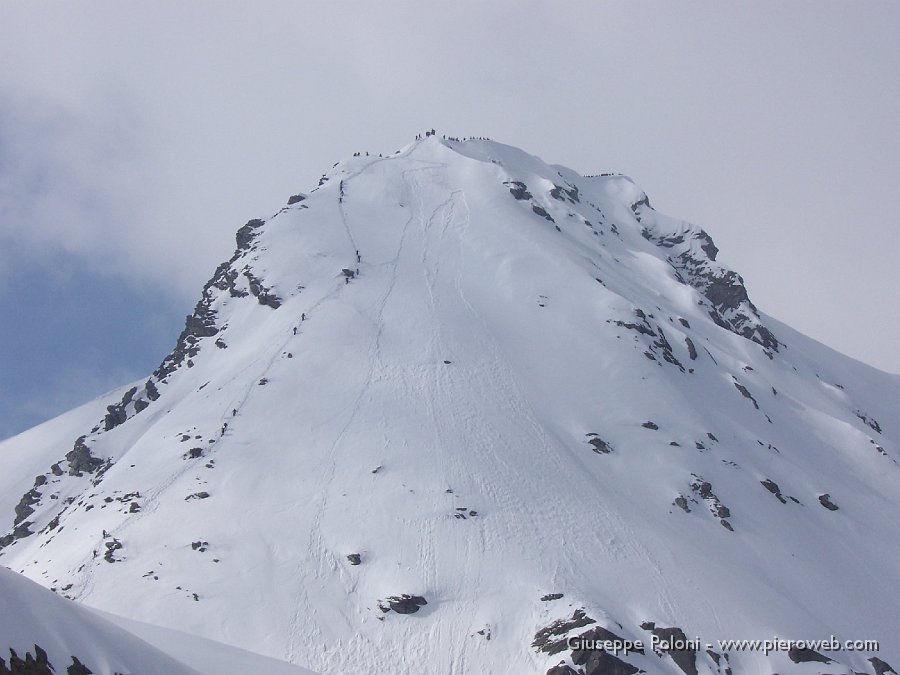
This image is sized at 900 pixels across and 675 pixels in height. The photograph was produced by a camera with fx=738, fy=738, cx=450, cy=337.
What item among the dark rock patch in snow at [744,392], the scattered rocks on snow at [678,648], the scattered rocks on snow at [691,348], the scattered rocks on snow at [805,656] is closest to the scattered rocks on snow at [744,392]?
the dark rock patch in snow at [744,392]

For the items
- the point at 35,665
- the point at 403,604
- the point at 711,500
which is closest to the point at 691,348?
the point at 711,500

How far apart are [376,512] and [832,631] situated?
27688 millimetres

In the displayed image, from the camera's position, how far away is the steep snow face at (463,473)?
130ft

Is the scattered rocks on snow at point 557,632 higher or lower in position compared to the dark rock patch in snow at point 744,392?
lower

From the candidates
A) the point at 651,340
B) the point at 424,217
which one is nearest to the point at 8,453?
the point at 424,217

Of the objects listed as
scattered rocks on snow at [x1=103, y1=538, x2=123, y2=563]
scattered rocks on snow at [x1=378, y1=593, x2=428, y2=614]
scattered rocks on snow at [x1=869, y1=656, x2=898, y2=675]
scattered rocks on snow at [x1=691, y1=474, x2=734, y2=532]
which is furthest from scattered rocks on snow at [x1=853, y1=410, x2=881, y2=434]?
scattered rocks on snow at [x1=103, y1=538, x2=123, y2=563]

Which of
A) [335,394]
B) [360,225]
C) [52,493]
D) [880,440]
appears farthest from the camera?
[360,225]

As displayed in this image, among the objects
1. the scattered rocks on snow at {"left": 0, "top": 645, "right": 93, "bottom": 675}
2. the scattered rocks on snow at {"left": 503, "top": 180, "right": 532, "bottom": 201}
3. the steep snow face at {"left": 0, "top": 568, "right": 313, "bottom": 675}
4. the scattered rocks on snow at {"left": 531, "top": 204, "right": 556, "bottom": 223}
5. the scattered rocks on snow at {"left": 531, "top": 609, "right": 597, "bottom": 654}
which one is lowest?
the scattered rocks on snow at {"left": 0, "top": 645, "right": 93, "bottom": 675}

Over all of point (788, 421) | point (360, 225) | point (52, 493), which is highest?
point (360, 225)

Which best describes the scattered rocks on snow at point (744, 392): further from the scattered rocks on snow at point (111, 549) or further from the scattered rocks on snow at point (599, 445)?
the scattered rocks on snow at point (111, 549)

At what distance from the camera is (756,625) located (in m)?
40.6

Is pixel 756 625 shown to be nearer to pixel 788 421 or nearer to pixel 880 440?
pixel 788 421

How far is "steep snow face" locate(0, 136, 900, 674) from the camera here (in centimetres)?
3953

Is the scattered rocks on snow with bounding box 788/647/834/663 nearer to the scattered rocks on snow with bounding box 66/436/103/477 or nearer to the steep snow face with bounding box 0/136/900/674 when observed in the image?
the steep snow face with bounding box 0/136/900/674
